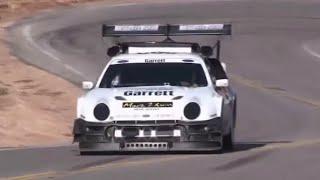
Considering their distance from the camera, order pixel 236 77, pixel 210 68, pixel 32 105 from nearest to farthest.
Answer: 1. pixel 210 68
2. pixel 32 105
3. pixel 236 77

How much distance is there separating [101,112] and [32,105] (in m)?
10.6

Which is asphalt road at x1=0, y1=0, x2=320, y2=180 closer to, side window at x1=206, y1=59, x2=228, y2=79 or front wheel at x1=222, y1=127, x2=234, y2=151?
front wheel at x1=222, y1=127, x2=234, y2=151

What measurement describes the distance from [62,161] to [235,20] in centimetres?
3886

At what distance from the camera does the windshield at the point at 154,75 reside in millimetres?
20203

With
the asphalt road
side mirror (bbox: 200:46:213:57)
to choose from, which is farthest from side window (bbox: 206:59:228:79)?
the asphalt road

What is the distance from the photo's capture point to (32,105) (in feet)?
96.6

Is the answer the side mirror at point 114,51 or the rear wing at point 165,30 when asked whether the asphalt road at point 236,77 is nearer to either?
the side mirror at point 114,51

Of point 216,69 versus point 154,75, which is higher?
point 216,69

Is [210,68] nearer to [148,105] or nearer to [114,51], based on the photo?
[114,51]

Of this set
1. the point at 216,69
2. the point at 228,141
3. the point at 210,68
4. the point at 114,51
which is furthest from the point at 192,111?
the point at 114,51

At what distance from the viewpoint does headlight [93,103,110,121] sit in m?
19.0

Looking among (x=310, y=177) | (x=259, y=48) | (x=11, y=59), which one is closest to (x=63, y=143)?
(x=310, y=177)

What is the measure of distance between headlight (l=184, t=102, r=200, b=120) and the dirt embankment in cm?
597

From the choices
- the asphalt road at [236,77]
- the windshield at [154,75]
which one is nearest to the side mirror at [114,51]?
the windshield at [154,75]
